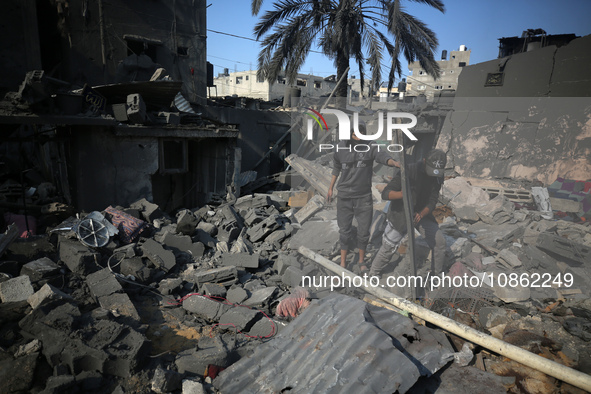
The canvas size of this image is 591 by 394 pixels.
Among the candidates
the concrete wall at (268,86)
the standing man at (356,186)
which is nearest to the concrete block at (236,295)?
the standing man at (356,186)

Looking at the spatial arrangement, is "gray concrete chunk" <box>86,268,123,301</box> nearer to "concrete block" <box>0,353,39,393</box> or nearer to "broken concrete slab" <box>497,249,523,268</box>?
"concrete block" <box>0,353,39,393</box>

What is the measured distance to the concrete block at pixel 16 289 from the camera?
3.82 m

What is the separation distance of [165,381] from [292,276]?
2389 millimetres

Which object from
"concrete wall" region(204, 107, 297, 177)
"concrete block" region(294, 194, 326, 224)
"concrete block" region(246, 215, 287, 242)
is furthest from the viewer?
"concrete wall" region(204, 107, 297, 177)

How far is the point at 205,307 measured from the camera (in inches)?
169

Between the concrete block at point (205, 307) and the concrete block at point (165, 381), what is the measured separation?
→ 1162 millimetres

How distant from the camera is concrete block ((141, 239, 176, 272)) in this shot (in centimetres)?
534

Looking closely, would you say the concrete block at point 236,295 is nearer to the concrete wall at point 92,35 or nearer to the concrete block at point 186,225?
the concrete block at point 186,225

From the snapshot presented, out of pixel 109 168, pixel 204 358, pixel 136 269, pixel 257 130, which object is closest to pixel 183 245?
pixel 136 269

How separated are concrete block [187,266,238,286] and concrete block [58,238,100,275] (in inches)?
61.0

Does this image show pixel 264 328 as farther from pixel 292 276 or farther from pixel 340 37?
pixel 340 37

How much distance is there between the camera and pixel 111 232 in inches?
225

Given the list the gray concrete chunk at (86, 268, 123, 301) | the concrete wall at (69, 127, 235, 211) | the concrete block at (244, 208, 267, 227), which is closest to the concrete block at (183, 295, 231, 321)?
the gray concrete chunk at (86, 268, 123, 301)

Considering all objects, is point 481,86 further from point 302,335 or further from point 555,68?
point 302,335
